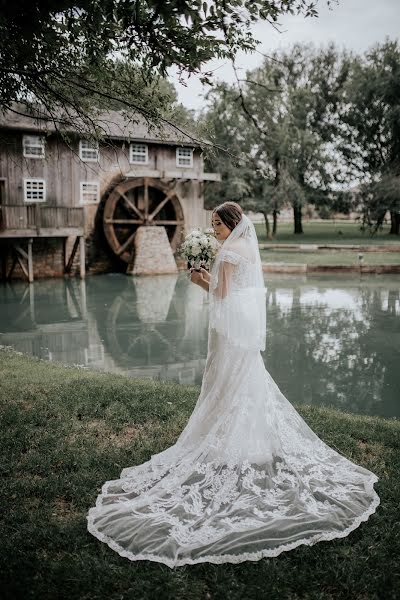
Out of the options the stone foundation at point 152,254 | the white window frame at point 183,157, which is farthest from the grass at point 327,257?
the white window frame at point 183,157

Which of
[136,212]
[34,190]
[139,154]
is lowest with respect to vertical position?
[136,212]

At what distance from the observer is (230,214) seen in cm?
381

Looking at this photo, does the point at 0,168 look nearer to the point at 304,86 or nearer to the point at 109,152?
the point at 109,152

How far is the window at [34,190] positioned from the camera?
20.9 metres

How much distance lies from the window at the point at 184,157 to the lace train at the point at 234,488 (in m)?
21.6

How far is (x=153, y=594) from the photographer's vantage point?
2.51 meters

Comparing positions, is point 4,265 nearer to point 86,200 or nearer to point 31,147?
point 86,200

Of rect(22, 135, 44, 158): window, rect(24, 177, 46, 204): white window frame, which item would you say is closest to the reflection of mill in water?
rect(24, 177, 46, 204): white window frame

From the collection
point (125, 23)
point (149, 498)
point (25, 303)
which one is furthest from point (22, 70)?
point (25, 303)

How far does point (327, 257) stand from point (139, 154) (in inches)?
400

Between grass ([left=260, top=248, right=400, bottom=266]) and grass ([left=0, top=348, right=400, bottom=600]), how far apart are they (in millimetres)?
18112

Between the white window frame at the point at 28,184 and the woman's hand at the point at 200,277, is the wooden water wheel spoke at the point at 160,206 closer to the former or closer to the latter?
the white window frame at the point at 28,184

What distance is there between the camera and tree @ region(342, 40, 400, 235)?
34688 millimetres

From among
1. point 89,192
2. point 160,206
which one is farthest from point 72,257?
point 160,206
